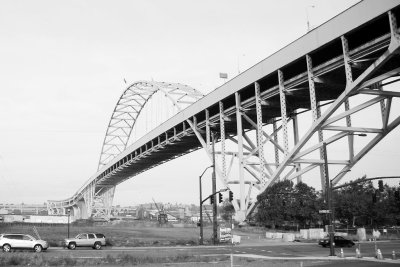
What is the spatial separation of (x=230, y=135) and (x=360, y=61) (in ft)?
117

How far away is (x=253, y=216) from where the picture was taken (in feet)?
207

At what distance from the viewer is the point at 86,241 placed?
4203cm

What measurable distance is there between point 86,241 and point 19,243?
7.36m

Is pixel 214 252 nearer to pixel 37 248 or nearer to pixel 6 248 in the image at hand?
pixel 37 248

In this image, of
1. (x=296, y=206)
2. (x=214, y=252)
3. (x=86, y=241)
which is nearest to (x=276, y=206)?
(x=296, y=206)

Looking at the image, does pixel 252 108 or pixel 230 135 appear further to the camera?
pixel 230 135

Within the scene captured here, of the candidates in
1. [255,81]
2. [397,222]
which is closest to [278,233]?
[255,81]

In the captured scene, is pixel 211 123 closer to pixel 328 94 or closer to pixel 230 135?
pixel 230 135

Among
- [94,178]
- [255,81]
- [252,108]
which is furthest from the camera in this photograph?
[94,178]

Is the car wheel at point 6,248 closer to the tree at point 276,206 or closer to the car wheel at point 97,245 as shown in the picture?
the car wheel at point 97,245

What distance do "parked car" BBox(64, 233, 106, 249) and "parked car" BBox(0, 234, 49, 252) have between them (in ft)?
15.1

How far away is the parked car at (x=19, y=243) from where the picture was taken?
116 feet

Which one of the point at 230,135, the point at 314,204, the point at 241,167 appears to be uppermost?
the point at 230,135

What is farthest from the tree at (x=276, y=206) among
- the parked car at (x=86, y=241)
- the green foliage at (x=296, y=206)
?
the parked car at (x=86, y=241)
